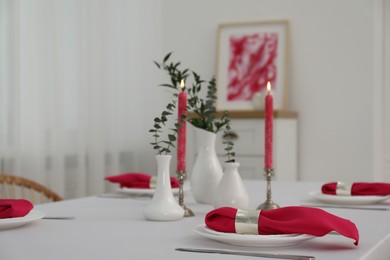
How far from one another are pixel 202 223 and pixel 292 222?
34cm

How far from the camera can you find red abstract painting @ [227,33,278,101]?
4.55 meters

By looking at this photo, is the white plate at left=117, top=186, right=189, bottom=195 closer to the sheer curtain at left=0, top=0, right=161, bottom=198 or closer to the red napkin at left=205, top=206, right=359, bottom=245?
the red napkin at left=205, top=206, right=359, bottom=245

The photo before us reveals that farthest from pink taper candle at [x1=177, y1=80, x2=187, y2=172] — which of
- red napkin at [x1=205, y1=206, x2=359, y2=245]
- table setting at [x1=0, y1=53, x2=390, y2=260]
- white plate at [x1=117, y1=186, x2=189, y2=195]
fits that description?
white plate at [x1=117, y1=186, x2=189, y2=195]

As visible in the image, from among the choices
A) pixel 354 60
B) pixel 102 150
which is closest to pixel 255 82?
pixel 354 60

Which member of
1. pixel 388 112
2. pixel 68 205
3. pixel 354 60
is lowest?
pixel 68 205

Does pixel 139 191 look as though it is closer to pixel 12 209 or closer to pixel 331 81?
pixel 12 209

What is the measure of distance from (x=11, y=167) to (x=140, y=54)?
61.0 inches

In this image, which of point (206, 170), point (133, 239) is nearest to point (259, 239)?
point (133, 239)

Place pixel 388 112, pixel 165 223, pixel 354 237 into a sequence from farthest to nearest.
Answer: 1. pixel 388 112
2. pixel 165 223
3. pixel 354 237

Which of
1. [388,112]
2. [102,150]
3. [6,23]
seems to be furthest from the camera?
[388,112]

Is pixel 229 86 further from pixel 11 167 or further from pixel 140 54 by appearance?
pixel 11 167

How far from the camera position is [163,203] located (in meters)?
1.48

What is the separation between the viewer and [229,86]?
4629mm

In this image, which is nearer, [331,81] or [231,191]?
[231,191]
